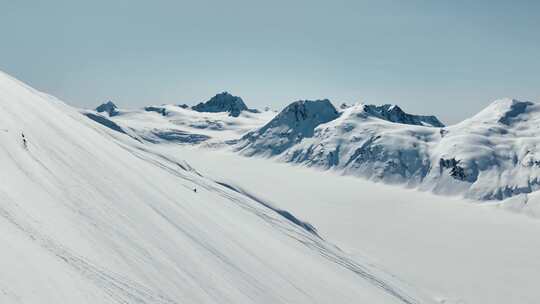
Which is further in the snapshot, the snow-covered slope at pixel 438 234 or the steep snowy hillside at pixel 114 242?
the snow-covered slope at pixel 438 234

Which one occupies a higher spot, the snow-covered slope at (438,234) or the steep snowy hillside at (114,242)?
the steep snowy hillside at (114,242)

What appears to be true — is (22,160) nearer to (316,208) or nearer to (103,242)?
(103,242)

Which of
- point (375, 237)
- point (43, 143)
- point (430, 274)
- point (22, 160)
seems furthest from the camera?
point (375, 237)

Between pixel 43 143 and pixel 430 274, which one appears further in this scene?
pixel 430 274

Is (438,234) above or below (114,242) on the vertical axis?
below

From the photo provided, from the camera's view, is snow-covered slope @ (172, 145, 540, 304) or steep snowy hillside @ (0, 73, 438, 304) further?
snow-covered slope @ (172, 145, 540, 304)

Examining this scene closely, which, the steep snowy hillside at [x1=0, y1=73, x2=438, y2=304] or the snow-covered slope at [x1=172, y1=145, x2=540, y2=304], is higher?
the steep snowy hillside at [x1=0, y1=73, x2=438, y2=304]

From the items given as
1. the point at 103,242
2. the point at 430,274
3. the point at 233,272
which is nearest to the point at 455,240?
the point at 430,274

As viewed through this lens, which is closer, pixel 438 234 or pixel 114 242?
pixel 114 242
